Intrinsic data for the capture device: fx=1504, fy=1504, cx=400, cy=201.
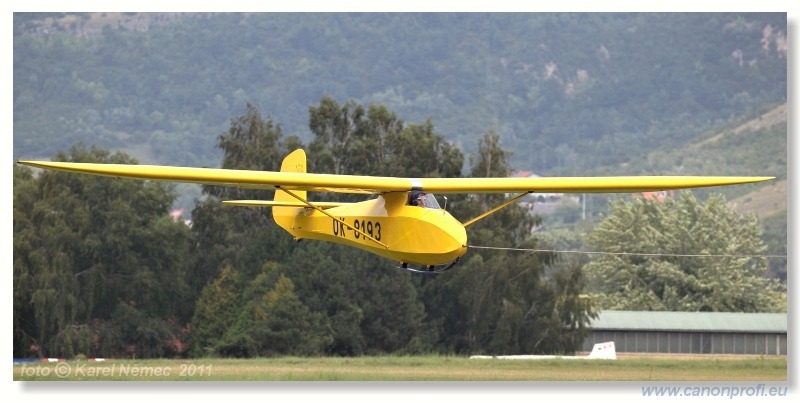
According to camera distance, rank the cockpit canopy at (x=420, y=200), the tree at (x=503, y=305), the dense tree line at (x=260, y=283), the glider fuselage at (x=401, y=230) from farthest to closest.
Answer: the tree at (x=503, y=305)
the dense tree line at (x=260, y=283)
the cockpit canopy at (x=420, y=200)
the glider fuselage at (x=401, y=230)

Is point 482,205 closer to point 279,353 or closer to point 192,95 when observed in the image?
point 279,353

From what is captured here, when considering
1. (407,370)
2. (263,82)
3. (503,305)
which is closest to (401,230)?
(407,370)

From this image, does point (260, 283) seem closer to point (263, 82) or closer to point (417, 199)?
point (417, 199)

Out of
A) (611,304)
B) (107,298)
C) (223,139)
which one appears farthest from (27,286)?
(611,304)

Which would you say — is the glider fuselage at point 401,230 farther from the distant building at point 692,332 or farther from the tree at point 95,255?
the distant building at point 692,332

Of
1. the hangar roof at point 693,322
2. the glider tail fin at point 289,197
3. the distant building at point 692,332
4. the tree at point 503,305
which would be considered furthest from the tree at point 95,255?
the glider tail fin at point 289,197

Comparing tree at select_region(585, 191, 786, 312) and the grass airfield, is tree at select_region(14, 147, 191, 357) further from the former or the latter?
tree at select_region(585, 191, 786, 312)
